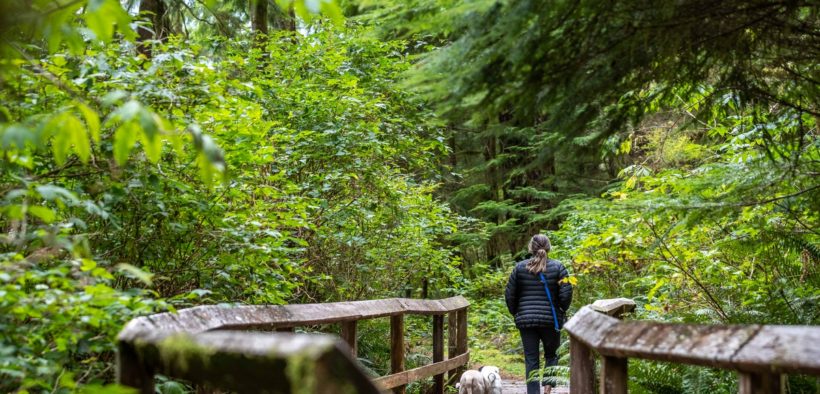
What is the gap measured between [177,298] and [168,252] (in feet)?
2.85

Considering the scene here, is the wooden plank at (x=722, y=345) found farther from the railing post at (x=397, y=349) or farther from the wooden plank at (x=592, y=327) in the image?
the railing post at (x=397, y=349)

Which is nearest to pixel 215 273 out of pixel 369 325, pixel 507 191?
pixel 369 325

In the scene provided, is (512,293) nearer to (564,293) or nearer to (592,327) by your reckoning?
(564,293)

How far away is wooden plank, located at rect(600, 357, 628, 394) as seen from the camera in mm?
2816

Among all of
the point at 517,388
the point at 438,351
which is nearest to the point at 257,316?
the point at 438,351

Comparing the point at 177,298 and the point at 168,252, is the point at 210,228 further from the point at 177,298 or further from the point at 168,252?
the point at 177,298

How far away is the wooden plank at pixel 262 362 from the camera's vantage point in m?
1.56

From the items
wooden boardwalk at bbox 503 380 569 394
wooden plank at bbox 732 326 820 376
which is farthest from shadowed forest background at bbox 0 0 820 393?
wooden boardwalk at bbox 503 380 569 394

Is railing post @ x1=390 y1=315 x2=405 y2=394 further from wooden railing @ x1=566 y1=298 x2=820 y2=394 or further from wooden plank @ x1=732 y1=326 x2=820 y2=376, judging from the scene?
wooden plank @ x1=732 y1=326 x2=820 y2=376

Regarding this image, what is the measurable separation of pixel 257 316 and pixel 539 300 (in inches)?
224

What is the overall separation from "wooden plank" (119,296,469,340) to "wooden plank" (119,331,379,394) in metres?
0.45

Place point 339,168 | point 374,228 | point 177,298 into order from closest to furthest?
1. point 177,298
2. point 339,168
3. point 374,228

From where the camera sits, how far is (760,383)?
6.74 feet

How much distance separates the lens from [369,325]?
33.7ft
